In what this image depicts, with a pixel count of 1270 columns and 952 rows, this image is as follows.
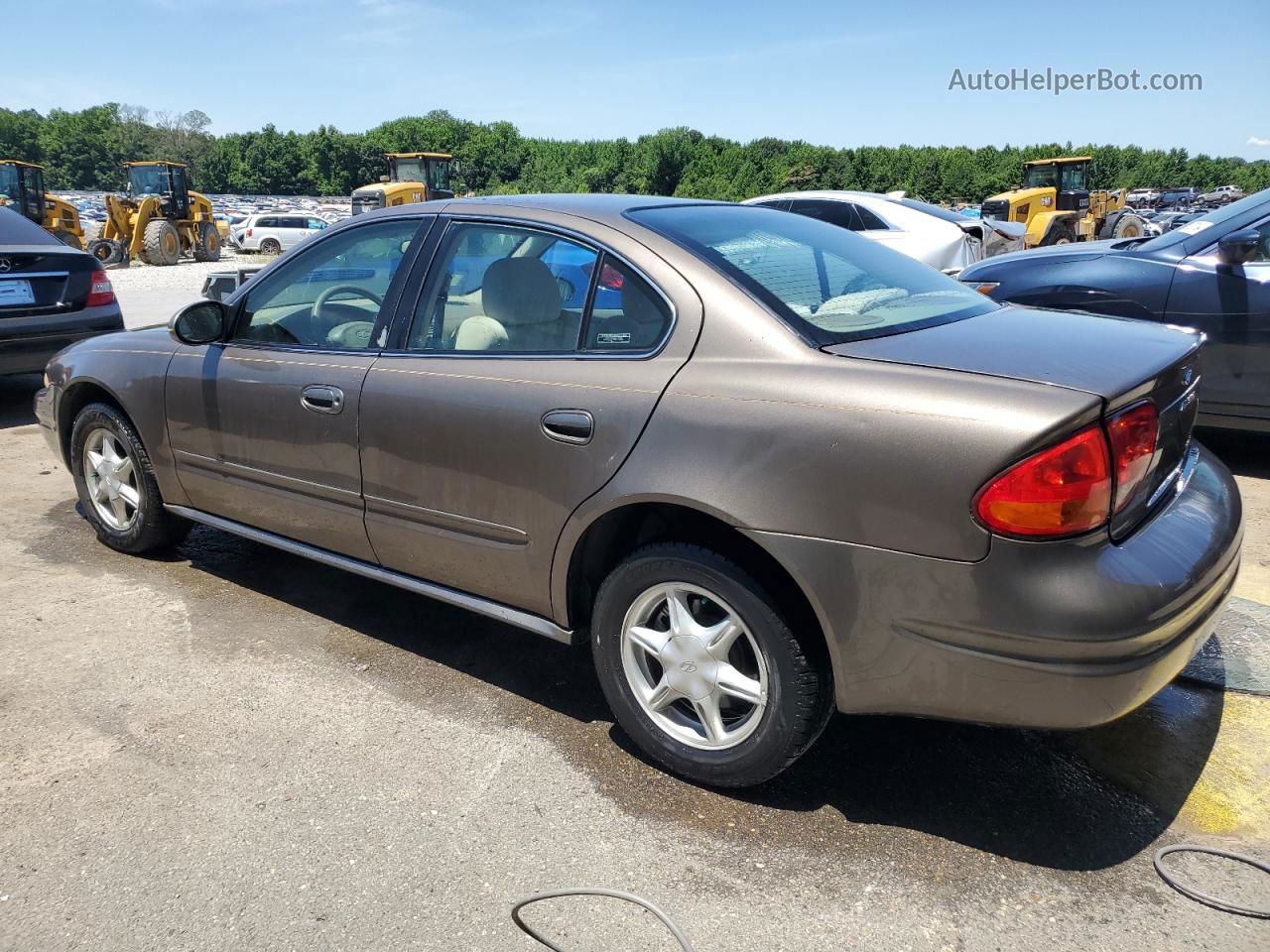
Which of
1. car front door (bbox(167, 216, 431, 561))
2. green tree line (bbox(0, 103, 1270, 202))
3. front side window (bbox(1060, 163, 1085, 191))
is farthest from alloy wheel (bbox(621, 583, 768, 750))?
green tree line (bbox(0, 103, 1270, 202))

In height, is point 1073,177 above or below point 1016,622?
above

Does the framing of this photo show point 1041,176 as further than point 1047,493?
Yes

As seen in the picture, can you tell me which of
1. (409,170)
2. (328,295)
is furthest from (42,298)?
(409,170)

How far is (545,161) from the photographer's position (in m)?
69.2

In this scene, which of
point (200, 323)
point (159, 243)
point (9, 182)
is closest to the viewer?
point (200, 323)

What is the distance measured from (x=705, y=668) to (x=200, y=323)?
2414 mm

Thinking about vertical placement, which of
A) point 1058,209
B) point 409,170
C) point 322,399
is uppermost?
point 409,170

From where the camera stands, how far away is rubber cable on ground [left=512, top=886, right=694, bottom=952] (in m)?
2.15

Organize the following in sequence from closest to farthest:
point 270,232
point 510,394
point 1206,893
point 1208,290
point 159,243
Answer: point 1206,893 → point 510,394 → point 1208,290 → point 159,243 → point 270,232

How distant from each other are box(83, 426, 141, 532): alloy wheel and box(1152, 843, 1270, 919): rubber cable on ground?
401 cm

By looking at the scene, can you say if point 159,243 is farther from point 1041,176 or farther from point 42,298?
point 1041,176

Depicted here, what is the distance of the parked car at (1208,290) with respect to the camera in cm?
516

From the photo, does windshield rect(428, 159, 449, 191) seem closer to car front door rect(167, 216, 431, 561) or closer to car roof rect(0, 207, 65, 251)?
car roof rect(0, 207, 65, 251)

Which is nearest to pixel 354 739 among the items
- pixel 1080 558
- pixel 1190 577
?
pixel 1080 558
